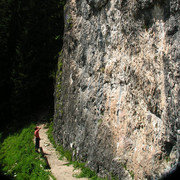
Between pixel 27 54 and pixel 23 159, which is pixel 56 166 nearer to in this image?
pixel 23 159

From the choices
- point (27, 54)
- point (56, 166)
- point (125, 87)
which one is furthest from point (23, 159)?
point (27, 54)

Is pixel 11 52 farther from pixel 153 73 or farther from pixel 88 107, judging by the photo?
pixel 153 73

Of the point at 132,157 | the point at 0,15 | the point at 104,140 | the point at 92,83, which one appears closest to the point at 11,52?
the point at 0,15

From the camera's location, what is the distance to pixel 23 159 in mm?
10930

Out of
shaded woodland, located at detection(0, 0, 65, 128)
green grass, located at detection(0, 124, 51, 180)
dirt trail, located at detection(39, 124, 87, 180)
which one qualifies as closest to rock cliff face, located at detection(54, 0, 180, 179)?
dirt trail, located at detection(39, 124, 87, 180)

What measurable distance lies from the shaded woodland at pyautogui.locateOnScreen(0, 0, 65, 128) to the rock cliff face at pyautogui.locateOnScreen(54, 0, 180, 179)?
683 centimetres

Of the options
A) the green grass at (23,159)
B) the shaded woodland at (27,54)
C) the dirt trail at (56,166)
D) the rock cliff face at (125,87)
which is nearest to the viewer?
the rock cliff face at (125,87)

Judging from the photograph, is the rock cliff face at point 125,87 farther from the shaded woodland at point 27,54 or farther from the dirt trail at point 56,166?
the shaded woodland at point 27,54

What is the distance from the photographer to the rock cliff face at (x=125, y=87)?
5.91 metres

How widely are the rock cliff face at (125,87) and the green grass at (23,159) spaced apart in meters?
1.85

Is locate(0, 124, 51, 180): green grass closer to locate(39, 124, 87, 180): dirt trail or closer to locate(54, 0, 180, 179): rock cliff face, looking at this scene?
locate(39, 124, 87, 180): dirt trail

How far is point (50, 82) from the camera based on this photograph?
2052cm

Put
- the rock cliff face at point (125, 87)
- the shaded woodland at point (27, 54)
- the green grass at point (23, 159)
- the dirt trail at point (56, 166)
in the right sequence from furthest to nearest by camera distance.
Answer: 1. the shaded woodland at point (27, 54)
2. the dirt trail at point (56, 166)
3. the green grass at point (23, 159)
4. the rock cliff face at point (125, 87)

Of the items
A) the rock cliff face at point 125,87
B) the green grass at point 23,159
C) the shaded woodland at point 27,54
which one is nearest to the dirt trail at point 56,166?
the green grass at point 23,159
